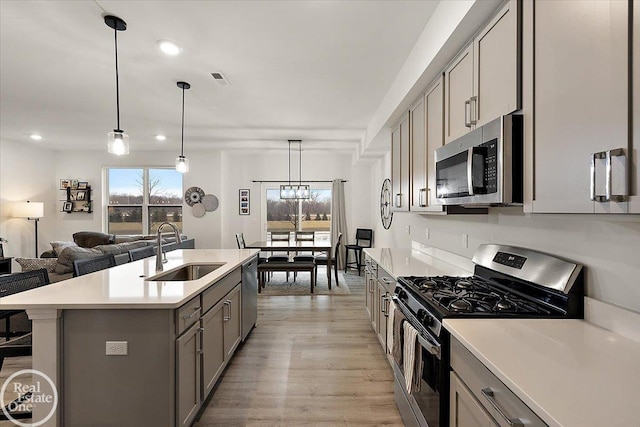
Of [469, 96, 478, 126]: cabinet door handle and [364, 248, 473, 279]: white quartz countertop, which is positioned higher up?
[469, 96, 478, 126]: cabinet door handle

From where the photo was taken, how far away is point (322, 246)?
5719 millimetres

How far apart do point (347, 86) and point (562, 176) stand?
2746 mm

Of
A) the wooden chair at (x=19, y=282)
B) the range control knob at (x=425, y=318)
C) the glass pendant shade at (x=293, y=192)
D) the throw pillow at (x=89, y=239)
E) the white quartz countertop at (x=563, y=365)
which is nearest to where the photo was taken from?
the white quartz countertop at (x=563, y=365)

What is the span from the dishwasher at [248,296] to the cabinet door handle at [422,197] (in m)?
1.79

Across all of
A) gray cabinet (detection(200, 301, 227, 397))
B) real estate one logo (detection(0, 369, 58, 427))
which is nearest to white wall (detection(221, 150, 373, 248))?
real estate one logo (detection(0, 369, 58, 427))

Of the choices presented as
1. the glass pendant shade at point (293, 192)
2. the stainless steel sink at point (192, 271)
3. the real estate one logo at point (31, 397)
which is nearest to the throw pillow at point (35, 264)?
the real estate one logo at point (31, 397)

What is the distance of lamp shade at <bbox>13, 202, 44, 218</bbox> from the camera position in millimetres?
5973

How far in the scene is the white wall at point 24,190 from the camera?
6.00m

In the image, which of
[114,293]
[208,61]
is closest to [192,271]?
[114,293]

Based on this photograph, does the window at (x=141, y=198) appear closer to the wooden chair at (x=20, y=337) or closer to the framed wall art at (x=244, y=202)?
the framed wall art at (x=244, y=202)

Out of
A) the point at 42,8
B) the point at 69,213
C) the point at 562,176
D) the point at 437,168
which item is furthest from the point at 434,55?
the point at 69,213

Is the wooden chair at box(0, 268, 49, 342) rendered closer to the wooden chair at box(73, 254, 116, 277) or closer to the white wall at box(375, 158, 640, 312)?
the wooden chair at box(73, 254, 116, 277)

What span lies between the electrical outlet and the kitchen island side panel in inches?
0.7

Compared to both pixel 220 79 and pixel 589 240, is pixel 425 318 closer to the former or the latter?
pixel 589 240
